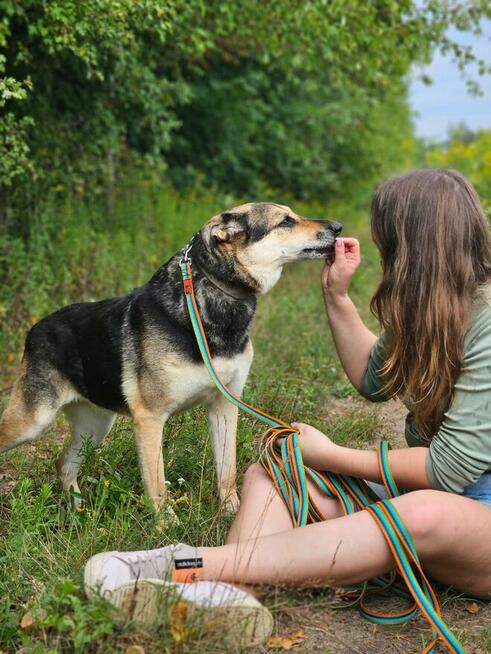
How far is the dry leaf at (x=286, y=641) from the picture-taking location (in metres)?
2.77

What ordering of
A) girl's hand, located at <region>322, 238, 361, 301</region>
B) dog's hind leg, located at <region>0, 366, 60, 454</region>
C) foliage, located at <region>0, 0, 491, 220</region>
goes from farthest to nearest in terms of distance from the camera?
foliage, located at <region>0, 0, 491, 220</region>, dog's hind leg, located at <region>0, 366, 60, 454</region>, girl's hand, located at <region>322, 238, 361, 301</region>

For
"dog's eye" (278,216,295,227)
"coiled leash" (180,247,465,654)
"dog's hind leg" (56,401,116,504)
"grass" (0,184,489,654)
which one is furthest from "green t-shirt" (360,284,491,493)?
"dog's hind leg" (56,401,116,504)

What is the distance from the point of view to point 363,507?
314 cm

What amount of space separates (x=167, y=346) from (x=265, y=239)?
75 centimetres

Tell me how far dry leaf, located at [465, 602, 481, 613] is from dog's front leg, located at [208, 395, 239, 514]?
Result: 1.24 m

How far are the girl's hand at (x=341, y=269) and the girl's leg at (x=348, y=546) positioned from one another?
1089 millimetres

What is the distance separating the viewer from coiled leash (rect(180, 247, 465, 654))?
2.75 m

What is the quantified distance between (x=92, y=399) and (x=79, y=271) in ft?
13.4

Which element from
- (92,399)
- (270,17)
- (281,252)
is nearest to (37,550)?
(92,399)

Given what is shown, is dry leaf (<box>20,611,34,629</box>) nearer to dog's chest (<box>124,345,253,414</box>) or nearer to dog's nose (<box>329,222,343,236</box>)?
dog's chest (<box>124,345,253,414</box>)

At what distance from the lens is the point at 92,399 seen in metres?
4.14

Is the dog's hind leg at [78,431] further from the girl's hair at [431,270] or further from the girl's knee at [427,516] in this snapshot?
the girl's knee at [427,516]

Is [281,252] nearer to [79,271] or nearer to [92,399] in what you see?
[92,399]

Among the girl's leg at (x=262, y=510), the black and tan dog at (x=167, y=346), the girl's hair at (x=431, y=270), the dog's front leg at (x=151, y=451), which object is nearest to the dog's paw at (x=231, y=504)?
the black and tan dog at (x=167, y=346)
